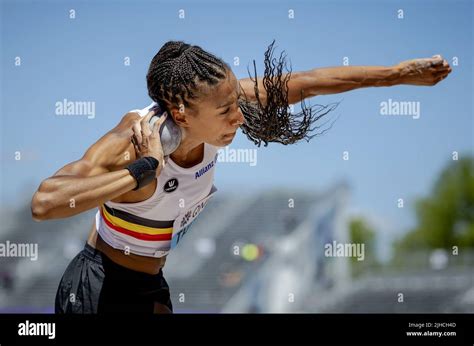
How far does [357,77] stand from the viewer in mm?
4301

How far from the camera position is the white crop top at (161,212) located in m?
3.92

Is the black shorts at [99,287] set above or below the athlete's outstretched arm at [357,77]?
below

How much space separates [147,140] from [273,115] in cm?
91

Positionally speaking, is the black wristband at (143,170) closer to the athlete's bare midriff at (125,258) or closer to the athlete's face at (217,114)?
the athlete's face at (217,114)

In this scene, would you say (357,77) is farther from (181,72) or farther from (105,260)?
(105,260)

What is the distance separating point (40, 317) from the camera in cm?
473

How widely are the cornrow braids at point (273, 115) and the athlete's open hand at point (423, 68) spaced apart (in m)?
0.56

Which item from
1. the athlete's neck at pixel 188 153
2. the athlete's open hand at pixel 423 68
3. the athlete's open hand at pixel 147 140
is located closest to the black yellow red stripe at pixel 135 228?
the athlete's neck at pixel 188 153

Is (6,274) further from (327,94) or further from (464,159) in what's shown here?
(464,159)

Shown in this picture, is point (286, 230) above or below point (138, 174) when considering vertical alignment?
below

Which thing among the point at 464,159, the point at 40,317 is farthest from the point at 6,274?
the point at 464,159

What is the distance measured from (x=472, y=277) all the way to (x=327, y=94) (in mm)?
14435

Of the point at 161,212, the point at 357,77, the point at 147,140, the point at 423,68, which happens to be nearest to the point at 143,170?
the point at 147,140

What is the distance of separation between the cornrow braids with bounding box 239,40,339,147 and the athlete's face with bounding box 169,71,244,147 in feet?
1.15
